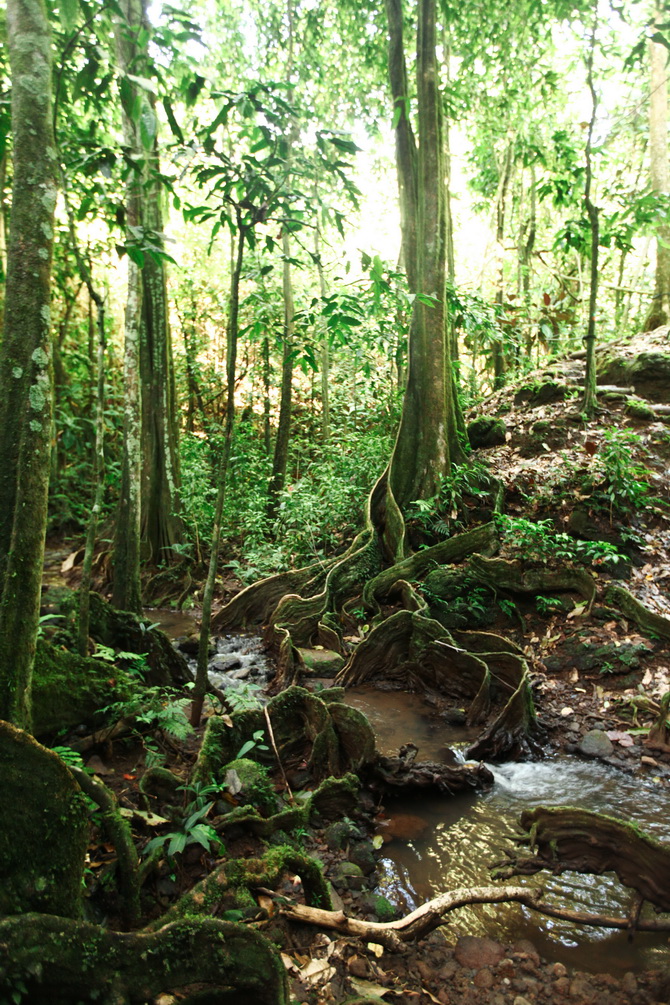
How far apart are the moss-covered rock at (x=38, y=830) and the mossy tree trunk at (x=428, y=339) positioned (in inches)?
246

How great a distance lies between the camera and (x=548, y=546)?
6.64 meters

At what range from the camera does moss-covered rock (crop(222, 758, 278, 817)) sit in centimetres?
356

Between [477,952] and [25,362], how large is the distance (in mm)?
3394

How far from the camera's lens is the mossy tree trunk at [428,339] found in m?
8.18

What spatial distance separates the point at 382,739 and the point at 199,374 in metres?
11.5

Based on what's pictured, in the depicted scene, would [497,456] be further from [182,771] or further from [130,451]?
[182,771]

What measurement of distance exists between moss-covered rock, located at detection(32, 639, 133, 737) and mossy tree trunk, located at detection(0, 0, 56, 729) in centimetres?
107

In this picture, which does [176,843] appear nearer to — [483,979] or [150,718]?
[150,718]

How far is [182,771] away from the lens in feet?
12.4

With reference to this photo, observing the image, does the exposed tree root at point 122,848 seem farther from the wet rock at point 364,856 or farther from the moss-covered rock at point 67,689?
the wet rock at point 364,856

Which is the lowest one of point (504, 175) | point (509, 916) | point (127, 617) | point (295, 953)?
point (509, 916)

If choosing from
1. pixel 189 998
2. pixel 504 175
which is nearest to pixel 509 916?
pixel 189 998

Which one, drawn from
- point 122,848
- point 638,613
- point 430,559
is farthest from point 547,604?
point 122,848

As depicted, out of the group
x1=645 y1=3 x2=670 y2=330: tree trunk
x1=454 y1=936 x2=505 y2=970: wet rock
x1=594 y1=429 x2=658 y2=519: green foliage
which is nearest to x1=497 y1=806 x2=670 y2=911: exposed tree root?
x1=454 y1=936 x2=505 y2=970: wet rock
